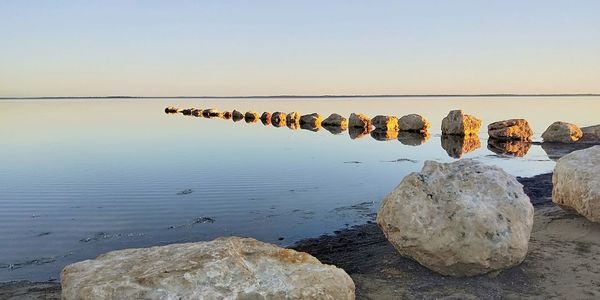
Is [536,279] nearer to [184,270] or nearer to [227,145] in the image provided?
[184,270]

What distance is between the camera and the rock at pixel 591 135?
32.1m

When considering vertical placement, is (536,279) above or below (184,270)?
below

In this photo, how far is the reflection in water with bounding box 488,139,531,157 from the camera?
28.6 metres

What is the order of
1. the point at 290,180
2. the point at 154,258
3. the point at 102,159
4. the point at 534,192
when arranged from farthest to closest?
the point at 102,159 < the point at 290,180 < the point at 534,192 < the point at 154,258

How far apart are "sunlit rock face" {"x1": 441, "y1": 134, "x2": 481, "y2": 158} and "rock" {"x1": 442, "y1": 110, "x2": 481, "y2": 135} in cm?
89

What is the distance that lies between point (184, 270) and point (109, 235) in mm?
7396

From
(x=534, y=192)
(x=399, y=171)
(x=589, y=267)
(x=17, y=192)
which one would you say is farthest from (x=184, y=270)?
(x=399, y=171)

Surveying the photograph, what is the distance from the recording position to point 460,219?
25.1ft

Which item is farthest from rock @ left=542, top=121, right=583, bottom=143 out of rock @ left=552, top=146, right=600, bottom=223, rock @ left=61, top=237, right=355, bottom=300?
rock @ left=61, top=237, right=355, bottom=300

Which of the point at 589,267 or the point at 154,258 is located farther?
the point at 589,267

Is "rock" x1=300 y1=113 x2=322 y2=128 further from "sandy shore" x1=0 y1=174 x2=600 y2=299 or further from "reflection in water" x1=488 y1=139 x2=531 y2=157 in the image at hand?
"sandy shore" x1=0 y1=174 x2=600 y2=299

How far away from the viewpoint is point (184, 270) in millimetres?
A: 5699

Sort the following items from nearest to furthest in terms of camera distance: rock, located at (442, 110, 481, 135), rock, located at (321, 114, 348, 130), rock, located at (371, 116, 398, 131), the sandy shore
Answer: the sandy shore, rock, located at (442, 110, 481, 135), rock, located at (371, 116, 398, 131), rock, located at (321, 114, 348, 130)

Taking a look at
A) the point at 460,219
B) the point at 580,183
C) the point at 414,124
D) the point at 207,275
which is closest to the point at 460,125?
the point at 414,124
